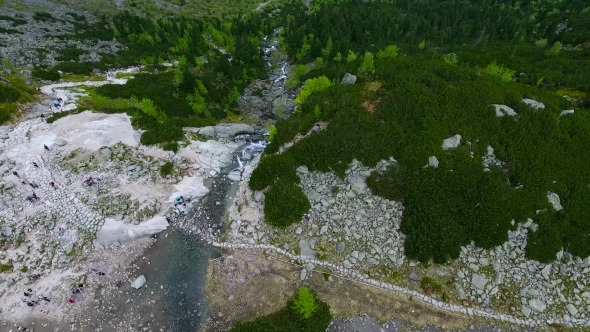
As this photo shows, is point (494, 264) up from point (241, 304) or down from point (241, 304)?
up

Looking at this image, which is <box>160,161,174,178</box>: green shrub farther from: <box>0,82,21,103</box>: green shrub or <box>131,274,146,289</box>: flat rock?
<box>0,82,21,103</box>: green shrub

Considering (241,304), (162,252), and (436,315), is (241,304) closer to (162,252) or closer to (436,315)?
(162,252)

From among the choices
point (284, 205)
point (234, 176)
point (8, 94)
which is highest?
point (8, 94)

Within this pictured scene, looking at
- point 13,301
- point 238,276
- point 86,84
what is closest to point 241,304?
point 238,276

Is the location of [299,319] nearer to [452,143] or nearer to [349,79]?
[452,143]

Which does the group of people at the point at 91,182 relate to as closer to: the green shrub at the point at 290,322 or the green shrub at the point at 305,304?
the green shrub at the point at 290,322

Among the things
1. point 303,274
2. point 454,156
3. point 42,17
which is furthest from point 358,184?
point 42,17

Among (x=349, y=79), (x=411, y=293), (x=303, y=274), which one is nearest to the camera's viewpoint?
(x=411, y=293)
